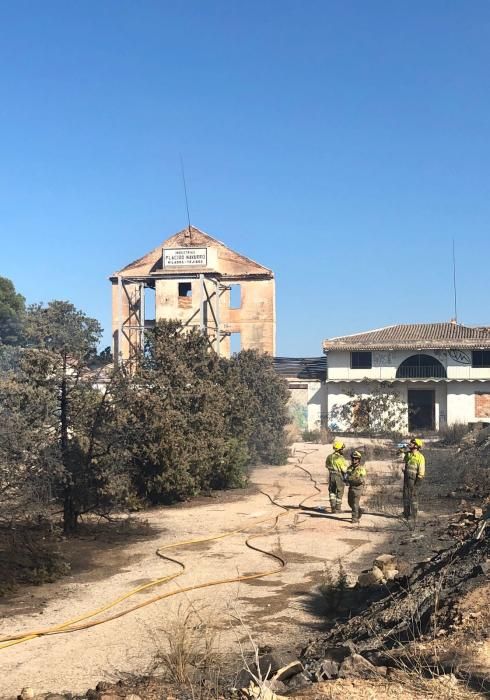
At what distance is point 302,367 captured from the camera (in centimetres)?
4338

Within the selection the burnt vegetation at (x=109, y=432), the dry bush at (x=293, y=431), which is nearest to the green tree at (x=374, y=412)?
the dry bush at (x=293, y=431)

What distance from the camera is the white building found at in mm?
39688

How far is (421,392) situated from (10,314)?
30393 millimetres

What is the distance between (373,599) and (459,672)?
9.75 ft

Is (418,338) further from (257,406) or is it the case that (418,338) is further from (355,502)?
(355,502)

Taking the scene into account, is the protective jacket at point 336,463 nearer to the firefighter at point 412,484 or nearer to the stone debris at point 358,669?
the firefighter at point 412,484

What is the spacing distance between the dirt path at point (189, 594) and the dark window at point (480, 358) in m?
26.9

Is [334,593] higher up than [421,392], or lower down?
lower down

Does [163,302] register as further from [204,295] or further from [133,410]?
[133,410]

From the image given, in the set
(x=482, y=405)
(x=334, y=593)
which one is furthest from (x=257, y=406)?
(x=334, y=593)

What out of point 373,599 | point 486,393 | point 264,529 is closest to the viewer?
point 373,599

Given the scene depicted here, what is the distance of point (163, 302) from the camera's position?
1587 inches

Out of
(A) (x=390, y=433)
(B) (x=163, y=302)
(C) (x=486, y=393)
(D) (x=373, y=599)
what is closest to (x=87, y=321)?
(B) (x=163, y=302)

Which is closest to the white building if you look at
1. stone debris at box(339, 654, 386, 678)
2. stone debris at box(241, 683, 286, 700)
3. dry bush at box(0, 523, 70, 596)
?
dry bush at box(0, 523, 70, 596)
